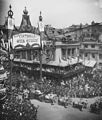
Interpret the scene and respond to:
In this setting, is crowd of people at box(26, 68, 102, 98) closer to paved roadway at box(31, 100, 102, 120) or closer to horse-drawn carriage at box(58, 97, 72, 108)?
horse-drawn carriage at box(58, 97, 72, 108)

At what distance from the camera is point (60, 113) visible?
15.1ft

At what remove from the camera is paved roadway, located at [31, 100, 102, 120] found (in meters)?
4.44

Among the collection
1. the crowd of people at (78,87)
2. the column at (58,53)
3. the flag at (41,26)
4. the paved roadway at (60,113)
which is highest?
the flag at (41,26)

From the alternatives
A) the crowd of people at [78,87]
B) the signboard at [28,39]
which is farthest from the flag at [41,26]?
the crowd of people at [78,87]

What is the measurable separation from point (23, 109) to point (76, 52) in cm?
243

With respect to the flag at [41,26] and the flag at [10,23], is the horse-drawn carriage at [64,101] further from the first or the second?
the flag at [10,23]

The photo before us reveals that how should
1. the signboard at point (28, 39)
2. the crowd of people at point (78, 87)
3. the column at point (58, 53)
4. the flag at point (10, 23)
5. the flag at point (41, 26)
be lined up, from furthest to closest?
the column at point (58, 53)
the crowd of people at point (78, 87)
the signboard at point (28, 39)
the flag at point (41, 26)
the flag at point (10, 23)

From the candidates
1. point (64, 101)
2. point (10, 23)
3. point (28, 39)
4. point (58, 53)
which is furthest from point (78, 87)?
point (10, 23)

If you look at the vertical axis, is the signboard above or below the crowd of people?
above

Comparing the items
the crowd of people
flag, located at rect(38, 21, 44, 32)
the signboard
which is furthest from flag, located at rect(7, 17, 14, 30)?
the crowd of people

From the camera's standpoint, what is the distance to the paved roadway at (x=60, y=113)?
444 centimetres

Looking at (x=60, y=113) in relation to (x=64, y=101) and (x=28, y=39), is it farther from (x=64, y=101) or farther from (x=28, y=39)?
(x=28, y=39)

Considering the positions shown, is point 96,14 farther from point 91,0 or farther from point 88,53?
point 88,53

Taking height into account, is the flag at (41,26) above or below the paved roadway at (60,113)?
above
